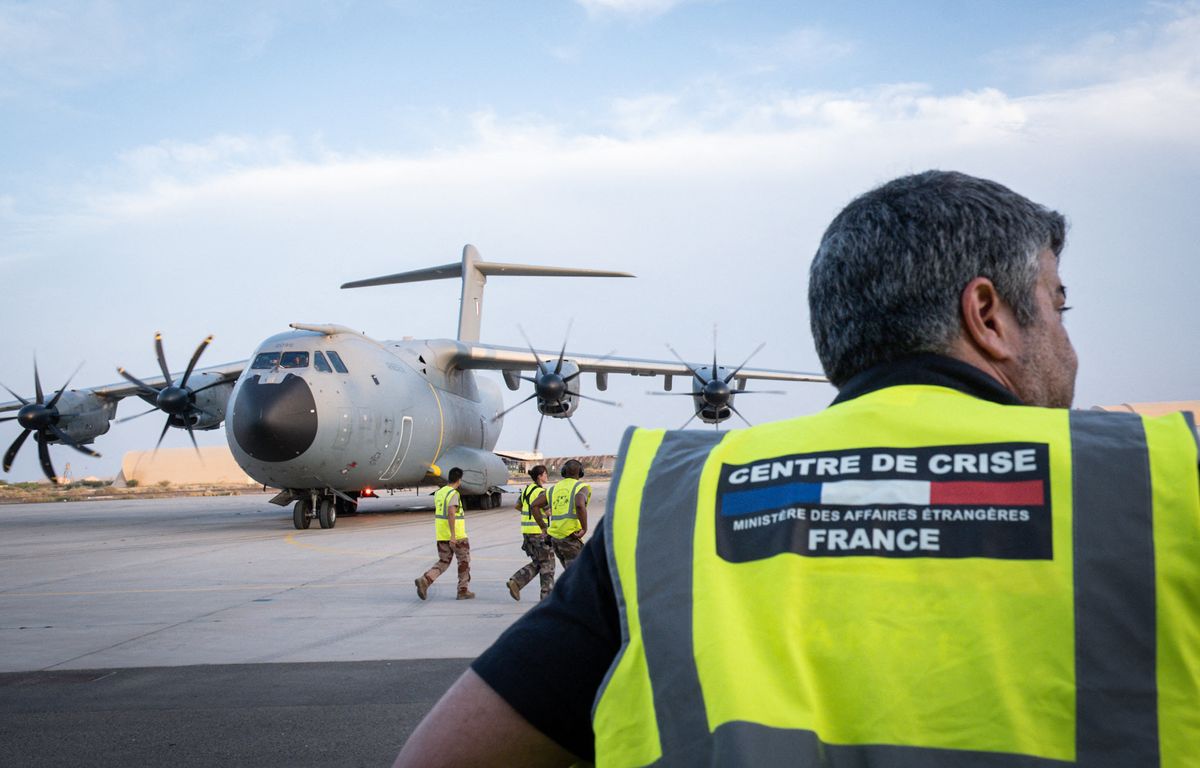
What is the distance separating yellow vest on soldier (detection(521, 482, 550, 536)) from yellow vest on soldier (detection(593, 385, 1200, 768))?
9612mm

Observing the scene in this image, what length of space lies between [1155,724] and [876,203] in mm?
833

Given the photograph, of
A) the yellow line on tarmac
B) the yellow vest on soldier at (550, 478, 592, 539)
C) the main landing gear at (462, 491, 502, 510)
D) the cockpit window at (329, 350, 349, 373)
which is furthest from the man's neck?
the main landing gear at (462, 491, 502, 510)

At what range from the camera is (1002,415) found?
1225 mm

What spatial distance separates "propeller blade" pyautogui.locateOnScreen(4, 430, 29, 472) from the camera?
24.6 m

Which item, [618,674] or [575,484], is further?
[575,484]

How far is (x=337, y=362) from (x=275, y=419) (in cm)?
205

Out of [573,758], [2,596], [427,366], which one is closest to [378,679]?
[573,758]

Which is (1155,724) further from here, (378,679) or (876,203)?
(378,679)

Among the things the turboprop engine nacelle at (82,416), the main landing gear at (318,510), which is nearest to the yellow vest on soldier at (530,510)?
the main landing gear at (318,510)

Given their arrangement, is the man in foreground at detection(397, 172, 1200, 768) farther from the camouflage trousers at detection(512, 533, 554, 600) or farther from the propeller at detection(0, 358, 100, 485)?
the propeller at detection(0, 358, 100, 485)

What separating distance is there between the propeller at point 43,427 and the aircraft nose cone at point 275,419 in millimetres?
7640

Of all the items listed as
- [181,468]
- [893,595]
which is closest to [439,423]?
[893,595]

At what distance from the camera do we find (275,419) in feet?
59.6

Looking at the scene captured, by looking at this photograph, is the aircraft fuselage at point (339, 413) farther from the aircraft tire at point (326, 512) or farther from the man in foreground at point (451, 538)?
the man in foreground at point (451, 538)
